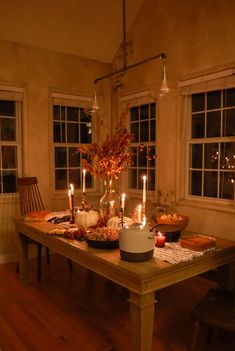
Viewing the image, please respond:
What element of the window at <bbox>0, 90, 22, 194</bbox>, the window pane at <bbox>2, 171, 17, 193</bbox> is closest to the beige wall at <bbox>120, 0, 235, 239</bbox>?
the window at <bbox>0, 90, 22, 194</bbox>

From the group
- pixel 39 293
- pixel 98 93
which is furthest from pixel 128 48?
pixel 39 293

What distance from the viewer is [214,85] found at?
3.42 m

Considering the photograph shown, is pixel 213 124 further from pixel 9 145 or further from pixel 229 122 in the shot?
pixel 9 145

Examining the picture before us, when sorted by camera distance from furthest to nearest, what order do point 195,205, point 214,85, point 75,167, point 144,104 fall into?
1. point 75,167
2. point 144,104
3. point 195,205
4. point 214,85

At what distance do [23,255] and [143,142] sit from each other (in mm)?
2287

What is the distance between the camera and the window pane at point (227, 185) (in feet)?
11.3

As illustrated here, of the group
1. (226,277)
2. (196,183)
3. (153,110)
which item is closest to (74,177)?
(153,110)

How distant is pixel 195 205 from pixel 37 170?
2.15 metres

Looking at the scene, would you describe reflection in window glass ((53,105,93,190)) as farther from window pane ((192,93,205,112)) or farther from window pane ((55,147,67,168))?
window pane ((192,93,205,112))

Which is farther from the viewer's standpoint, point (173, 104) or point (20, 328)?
point (173, 104)

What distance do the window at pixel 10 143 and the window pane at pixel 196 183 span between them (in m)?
2.28

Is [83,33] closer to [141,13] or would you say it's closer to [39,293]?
[141,13]

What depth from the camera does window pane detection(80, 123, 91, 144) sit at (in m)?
4.86

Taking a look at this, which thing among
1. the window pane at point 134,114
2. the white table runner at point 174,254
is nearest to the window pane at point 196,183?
the window pane at point 134,114
